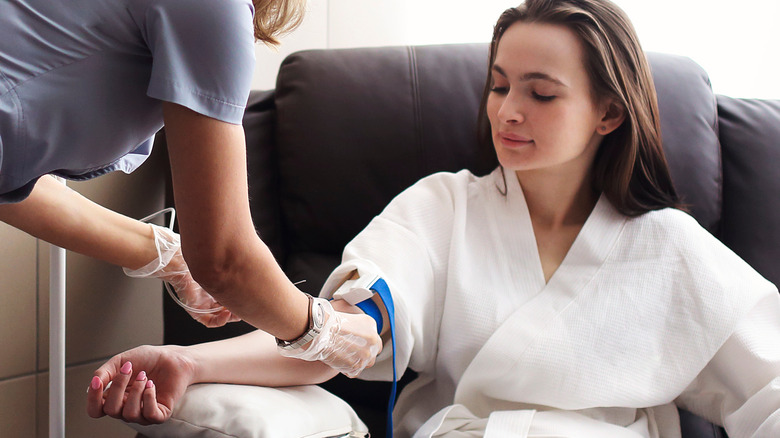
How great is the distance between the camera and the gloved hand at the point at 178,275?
3.28ft

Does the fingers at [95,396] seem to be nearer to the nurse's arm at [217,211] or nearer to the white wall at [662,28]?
the nurse's arm at [217,211]

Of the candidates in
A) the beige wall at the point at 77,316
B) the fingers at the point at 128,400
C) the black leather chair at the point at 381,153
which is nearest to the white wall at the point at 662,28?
the black leather chair at the point at 381,153

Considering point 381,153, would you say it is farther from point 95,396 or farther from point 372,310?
point 95,396

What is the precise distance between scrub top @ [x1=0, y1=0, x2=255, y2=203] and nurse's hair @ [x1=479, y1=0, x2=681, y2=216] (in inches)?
33.5

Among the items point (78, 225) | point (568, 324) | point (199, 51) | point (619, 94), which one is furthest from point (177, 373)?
point (619, 94)

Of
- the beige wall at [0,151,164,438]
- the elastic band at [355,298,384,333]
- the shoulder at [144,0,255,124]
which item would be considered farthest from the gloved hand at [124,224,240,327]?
the beige wall at [0,151,164,438]

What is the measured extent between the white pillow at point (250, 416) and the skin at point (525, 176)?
0.10 ft

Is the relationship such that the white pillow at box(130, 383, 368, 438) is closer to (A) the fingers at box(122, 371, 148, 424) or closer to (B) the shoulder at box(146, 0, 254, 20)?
(A) the fingers at box(122, 371, 148, 424)

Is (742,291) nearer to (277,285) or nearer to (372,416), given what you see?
(372,416)

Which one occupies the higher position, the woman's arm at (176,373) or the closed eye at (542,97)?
the closed eye at (542,97)

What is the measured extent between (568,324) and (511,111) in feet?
1.34

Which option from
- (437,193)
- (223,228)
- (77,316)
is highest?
(223,228)

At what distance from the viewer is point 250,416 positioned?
92cm

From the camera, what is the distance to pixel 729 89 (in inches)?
75.3
